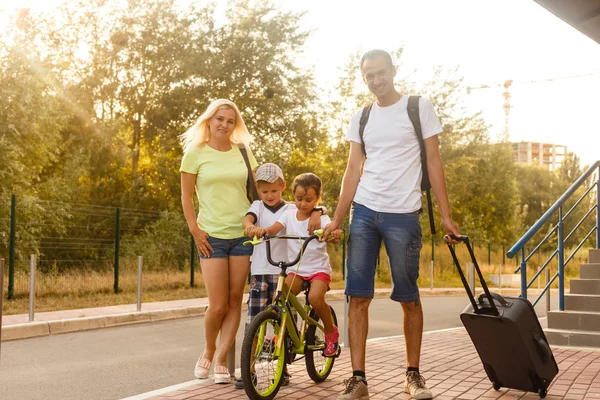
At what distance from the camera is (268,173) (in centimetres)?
541

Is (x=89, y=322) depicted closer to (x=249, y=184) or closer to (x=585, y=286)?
(x=249, y=184)

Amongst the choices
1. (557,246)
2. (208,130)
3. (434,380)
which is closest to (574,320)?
(557,246)

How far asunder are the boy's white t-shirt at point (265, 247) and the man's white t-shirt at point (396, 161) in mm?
783

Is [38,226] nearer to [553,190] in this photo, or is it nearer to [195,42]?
[195,42]

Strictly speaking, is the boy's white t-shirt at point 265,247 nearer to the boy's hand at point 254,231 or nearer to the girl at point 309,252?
the girl at point 309,252

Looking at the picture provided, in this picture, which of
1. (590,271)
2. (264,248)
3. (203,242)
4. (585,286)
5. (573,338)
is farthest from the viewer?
(590,271)

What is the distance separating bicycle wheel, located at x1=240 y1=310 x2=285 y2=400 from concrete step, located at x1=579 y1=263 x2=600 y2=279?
5417 millimetres

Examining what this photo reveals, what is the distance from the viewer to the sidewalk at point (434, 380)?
4.90 meters

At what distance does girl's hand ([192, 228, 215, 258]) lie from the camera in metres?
5.25

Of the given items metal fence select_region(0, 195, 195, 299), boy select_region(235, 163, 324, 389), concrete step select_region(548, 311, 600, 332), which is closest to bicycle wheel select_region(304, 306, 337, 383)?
boy select_region(235, 163, 324, 389)

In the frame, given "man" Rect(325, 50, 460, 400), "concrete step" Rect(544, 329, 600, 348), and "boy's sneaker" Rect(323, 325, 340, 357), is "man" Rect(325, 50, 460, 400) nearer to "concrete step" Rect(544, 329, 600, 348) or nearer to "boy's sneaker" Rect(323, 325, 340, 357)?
"boy's sneaker" Rect(323, 325, 340, 357)

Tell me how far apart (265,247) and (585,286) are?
16.1ft

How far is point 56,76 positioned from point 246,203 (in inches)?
871

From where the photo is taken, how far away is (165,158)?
27016 millimetres
